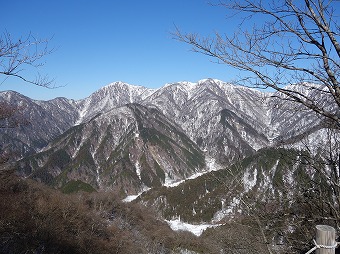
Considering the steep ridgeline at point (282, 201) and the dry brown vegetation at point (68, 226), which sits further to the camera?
the dry brown vegetation at point (68, 226)

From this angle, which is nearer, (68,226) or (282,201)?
(282,201)

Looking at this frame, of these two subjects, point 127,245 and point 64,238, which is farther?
point 127,245

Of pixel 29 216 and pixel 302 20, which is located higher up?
pixel 302 20

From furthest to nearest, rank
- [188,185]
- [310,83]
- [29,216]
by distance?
[188,185] → [29,216] → [310,83]

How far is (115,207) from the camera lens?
319 feet

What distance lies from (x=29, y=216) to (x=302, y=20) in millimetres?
38122

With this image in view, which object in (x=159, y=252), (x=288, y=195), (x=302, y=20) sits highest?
(x=302, y=20)

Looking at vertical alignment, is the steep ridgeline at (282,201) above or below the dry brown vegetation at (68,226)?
above

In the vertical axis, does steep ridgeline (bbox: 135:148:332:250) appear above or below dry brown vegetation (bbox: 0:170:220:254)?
above

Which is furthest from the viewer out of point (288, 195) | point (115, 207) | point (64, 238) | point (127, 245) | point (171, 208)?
point (171, 208)

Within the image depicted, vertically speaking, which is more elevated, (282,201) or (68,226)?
(282,201)

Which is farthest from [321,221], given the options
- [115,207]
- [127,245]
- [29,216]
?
[115,207]

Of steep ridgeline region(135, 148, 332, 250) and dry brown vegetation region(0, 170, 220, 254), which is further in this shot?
dry brown vegetation region(0, 170, 220, 254)

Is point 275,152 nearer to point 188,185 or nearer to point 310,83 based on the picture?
point 310,83
